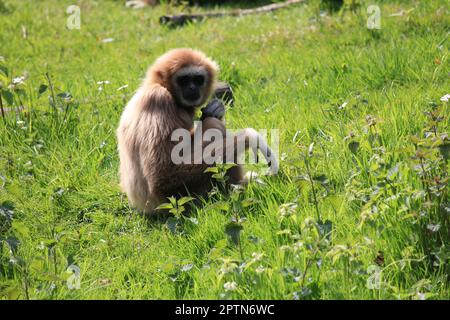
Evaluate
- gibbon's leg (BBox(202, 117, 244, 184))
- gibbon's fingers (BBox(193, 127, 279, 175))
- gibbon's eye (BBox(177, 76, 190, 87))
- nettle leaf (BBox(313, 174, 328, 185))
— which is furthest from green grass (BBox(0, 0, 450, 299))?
gibbon's eye (BBox(177, 76, 190, 87))

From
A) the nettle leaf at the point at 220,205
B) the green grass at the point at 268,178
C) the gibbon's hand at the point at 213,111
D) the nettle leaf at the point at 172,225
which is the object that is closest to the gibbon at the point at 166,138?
the gibbon's hand at the point at 213,111

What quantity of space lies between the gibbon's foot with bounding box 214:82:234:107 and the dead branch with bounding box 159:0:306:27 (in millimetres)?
4056

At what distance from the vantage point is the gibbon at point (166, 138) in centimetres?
566

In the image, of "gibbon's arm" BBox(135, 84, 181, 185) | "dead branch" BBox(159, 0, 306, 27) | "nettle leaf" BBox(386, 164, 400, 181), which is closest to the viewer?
"nettle leaf" BBox(386, 164, 400, 181)

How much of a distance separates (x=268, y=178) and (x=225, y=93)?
2186 mm

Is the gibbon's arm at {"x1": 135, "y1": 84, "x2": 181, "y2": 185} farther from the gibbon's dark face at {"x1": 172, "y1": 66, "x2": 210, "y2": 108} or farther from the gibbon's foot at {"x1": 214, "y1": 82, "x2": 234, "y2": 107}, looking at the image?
the gibbon's foot at {"x1": 214, "y1": 82, "x2": 234, "y2": 107}

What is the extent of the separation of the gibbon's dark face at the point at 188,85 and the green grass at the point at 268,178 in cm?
86

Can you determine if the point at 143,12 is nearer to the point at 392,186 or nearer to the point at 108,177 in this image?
the point at 108,177

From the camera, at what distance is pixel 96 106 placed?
7.75 m

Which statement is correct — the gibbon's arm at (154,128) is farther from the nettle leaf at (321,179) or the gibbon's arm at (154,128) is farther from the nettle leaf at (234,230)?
the nettle leaf at (321,179)

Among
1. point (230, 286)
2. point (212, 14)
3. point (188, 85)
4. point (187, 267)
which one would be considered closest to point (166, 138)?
point (188, 85)

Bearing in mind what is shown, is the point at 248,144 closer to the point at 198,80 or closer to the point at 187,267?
the point at 198,80

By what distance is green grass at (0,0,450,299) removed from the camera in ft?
13.8

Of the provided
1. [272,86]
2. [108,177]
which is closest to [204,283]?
[108,177]
